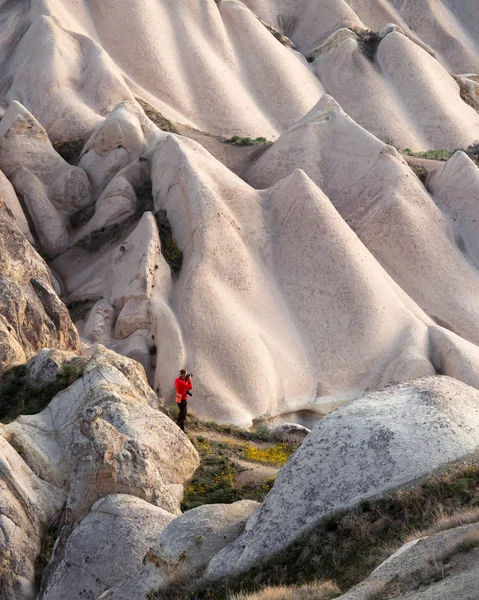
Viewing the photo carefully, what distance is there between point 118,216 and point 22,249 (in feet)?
23.5

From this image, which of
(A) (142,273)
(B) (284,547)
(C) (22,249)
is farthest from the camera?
(A) (142,273)

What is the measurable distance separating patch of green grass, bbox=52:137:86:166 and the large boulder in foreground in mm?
23679

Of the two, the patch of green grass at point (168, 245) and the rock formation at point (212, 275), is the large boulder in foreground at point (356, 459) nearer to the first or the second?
the rock formation at point (212, 275)

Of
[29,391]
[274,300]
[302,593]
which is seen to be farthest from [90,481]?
[274,300]

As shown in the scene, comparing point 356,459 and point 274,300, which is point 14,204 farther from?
point 356,459

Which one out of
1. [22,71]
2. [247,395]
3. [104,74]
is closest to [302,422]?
[247,395]

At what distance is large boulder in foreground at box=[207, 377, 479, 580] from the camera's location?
11016 mm

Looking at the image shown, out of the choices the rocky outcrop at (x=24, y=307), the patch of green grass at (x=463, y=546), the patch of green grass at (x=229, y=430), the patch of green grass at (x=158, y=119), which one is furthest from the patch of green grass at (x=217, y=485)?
the patch of green grass at (x=158, y=119)

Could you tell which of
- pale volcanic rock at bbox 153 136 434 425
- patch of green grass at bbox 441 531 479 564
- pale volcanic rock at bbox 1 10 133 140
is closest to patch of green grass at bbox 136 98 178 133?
pale volcanic rock at bbox 1 10 133 140

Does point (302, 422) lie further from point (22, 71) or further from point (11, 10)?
point (11, 10)

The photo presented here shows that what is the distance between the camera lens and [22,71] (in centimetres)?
3897

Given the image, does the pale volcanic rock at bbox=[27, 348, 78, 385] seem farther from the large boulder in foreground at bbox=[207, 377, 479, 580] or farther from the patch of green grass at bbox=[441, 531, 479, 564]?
the patch of green grass at bbox=[441, 531, 479, 564]

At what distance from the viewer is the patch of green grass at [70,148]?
112ft

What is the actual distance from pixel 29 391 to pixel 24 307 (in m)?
3.33
